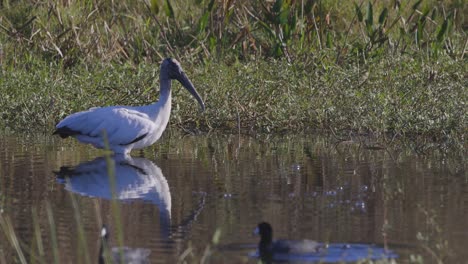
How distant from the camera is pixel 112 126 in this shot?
9992mm

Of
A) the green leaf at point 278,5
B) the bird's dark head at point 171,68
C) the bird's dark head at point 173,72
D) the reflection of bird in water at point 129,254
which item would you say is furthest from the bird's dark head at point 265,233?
the green leaf at point 278,5

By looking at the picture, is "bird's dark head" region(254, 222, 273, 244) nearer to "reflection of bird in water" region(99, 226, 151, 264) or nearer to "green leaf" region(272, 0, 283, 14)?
"reflection of bird in water" region(99, 226, 151, 264)

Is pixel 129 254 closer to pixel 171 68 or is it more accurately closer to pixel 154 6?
pixel 171 68

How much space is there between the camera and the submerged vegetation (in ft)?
37.5

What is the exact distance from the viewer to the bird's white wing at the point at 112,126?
9.94 metres

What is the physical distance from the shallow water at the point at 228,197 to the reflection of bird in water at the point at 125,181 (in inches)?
0.4

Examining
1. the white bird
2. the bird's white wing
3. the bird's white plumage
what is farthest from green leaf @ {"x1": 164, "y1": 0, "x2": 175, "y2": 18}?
the bird's white wing

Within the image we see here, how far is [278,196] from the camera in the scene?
8.04 m

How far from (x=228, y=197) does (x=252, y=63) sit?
16.7ft

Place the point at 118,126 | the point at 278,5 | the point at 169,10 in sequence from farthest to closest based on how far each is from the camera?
1. the point at 169,10
2. the point at 278,5
3. the point at 118,126

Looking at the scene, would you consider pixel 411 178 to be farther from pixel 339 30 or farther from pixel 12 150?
pixel 339 30

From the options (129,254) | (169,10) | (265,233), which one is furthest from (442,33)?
(129,254)

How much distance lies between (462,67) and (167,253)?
7.16 m

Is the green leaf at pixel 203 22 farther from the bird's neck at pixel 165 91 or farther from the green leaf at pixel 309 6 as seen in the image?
the bird's neck at pixel 165 91
